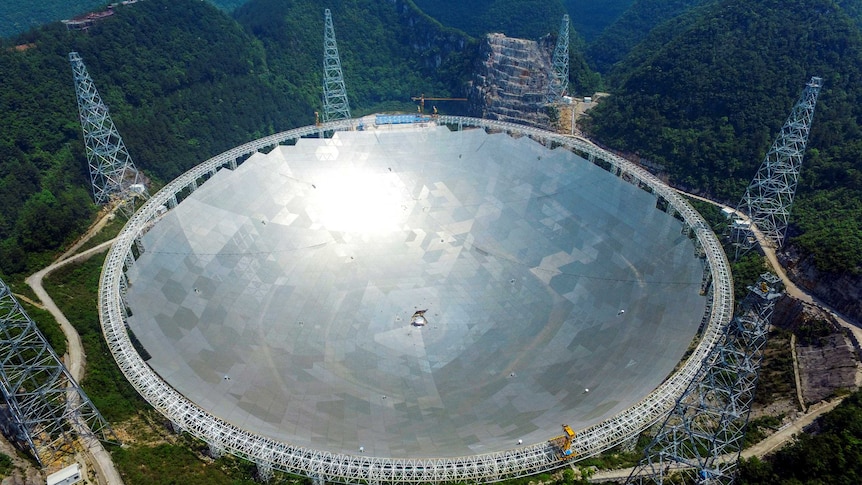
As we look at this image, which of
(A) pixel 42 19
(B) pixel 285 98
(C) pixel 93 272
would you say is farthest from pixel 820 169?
(A) pixel 42 19

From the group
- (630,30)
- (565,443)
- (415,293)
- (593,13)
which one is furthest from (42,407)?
(593,13)

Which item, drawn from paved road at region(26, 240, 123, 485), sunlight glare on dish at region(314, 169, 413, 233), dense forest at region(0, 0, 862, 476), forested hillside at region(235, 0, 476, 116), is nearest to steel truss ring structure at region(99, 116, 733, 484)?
paved road at region(26, 240, 123, 485)

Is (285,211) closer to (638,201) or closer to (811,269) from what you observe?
(638,201)

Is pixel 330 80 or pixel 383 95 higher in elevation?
pixel 330 80

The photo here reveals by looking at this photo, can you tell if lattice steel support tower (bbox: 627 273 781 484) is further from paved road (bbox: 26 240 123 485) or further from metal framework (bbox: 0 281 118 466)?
metal framework (bbox: 0 281 118 466)

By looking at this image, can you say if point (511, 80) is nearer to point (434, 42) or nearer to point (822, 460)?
point (434, 42)
